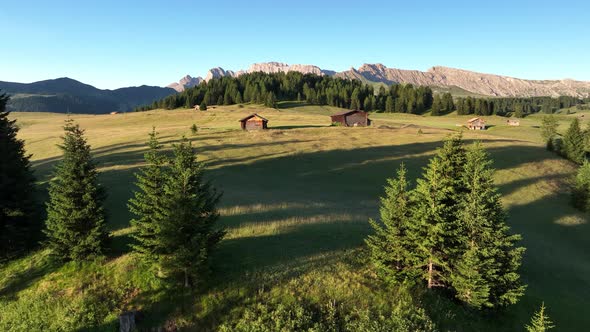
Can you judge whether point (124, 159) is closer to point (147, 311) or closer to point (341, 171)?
point (341, 171)

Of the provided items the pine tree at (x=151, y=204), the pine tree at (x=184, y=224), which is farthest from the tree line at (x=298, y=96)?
the pine tree at (x=184, y=224)

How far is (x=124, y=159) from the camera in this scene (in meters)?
52.4

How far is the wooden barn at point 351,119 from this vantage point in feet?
322

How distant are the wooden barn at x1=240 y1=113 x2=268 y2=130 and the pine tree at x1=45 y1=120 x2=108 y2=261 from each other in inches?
2467

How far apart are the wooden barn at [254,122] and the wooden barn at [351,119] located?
81.0ft

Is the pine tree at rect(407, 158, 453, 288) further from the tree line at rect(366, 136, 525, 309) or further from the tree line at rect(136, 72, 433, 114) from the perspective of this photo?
the tree line at rect(136, 72, 433, 114)

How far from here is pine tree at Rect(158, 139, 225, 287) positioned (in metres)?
18.2

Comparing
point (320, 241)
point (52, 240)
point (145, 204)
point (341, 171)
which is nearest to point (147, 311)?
point (145, 204)

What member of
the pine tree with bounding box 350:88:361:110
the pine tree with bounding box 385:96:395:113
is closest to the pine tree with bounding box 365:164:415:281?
the pine tree with bounding box 350:88:361:110

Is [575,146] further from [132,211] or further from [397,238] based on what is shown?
[132,211]

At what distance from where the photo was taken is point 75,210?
21562mm

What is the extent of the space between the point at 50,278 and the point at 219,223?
11.6 meters

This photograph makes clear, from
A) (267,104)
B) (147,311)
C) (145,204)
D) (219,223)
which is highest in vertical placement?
(267,104)

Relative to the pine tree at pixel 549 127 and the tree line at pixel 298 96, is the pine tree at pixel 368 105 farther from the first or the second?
the pine tree at pixel 549 127
